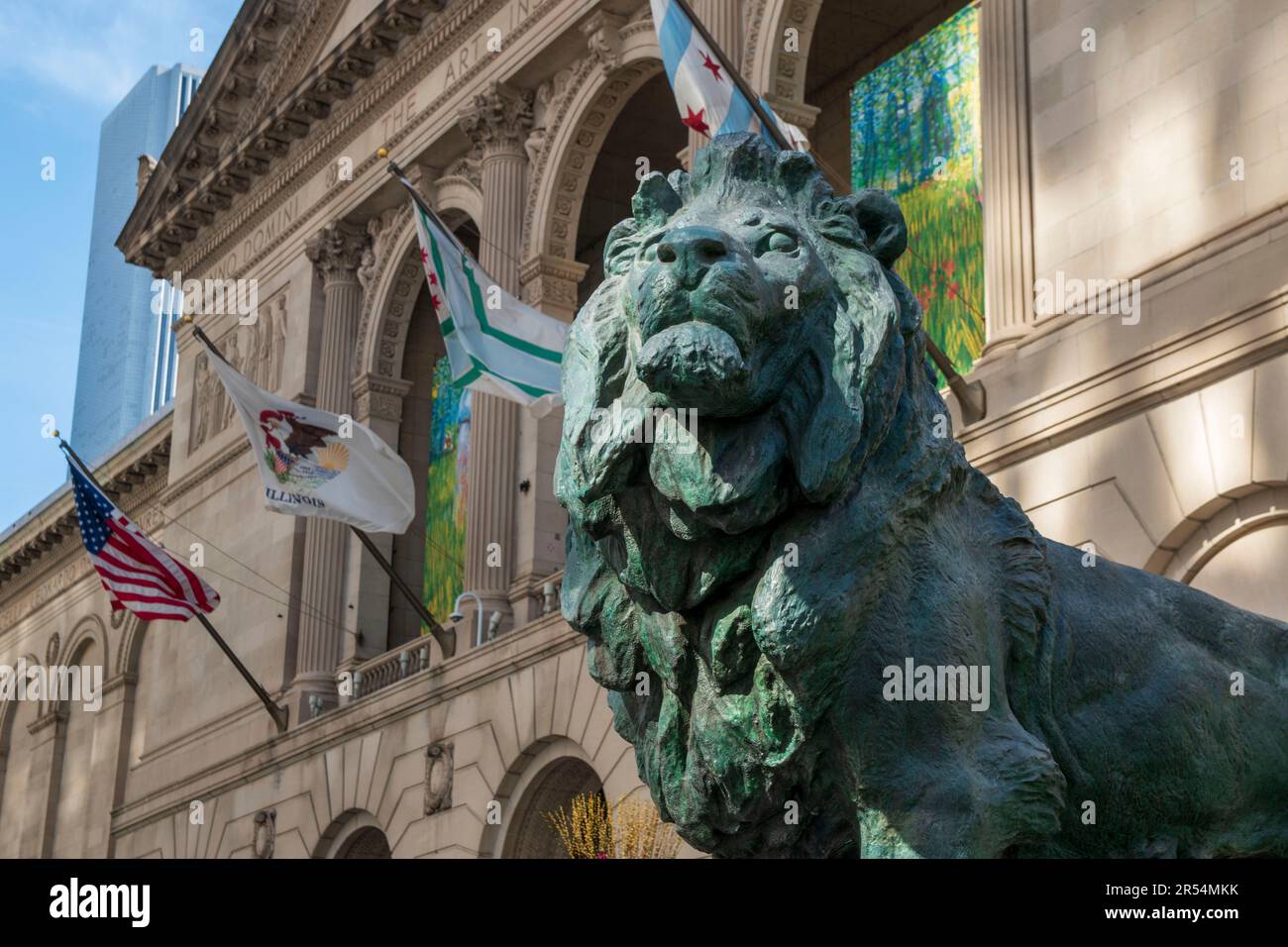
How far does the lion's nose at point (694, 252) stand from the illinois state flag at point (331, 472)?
19.3 metres

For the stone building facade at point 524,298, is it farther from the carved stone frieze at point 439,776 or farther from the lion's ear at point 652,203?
the lion's ear at point 652,203

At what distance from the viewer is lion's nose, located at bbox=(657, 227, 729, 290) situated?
3590 millimetres

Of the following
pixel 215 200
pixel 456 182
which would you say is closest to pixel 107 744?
pixel 215 200

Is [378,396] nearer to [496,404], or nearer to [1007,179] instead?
[496,404]

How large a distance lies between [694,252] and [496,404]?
24651 mm

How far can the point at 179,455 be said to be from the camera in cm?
4012

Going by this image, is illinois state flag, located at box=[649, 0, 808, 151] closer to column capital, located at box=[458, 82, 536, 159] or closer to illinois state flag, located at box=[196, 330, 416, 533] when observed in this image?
illinois state flag, located at box=[196, 330, 416, 533]

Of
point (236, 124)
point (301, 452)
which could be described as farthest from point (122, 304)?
point (301, 452)

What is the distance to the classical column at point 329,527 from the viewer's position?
31.5 meters

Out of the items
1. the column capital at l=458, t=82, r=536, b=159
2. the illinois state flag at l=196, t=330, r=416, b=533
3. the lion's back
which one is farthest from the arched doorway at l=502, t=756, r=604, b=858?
the lion's back

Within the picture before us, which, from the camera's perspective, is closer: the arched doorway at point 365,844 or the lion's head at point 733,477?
the lion's head at point 733,477

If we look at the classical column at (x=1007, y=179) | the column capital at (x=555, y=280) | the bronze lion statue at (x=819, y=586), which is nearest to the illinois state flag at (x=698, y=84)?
the classical column at (x=1007, y=179)

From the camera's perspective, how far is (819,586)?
139 inches
